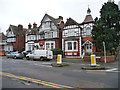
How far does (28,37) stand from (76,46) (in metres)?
17.5

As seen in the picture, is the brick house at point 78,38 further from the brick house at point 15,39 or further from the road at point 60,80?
the road at point 60,80

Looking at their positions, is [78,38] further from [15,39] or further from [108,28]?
[15,39]

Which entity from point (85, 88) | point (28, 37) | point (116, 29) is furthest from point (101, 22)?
point (28, 37)

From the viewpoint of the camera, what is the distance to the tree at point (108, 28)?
2000cm

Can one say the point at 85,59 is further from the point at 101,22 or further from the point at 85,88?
the point at 85,88

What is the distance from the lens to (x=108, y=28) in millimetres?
20719

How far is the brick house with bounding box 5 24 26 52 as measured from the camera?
148 ft

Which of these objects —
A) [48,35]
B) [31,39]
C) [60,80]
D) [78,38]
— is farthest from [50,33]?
[60,80]

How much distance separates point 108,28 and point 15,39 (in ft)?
112

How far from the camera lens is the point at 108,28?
20719 mm

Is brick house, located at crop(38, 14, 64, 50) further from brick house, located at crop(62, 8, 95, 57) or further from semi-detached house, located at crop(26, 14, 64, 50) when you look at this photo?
brick house, located at crop(62, 8, 95, 57)

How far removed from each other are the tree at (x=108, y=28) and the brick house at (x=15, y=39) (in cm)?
3069

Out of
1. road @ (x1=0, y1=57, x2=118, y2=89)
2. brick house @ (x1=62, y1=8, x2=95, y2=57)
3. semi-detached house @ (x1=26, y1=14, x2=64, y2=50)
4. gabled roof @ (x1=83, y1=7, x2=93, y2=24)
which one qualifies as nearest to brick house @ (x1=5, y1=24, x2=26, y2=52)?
semi-detached house @ (x1=26, y1=14, x2=64, y2=50)

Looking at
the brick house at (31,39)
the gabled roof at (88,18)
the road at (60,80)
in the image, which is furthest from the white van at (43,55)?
the brick house at (31,39)
